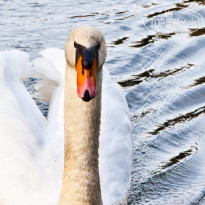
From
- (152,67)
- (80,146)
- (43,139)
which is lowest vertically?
(152,67)

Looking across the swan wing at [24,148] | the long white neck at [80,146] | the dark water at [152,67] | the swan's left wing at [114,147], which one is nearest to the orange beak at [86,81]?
the long white neck at [80,146]

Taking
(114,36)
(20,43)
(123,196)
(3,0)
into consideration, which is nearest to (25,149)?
(123,196)

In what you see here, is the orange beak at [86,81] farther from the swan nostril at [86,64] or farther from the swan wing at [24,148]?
the swan wing at [24,148]

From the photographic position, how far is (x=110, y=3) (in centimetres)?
1056

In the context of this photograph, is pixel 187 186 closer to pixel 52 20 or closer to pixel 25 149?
pixel 25 149

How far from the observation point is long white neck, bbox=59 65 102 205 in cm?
464

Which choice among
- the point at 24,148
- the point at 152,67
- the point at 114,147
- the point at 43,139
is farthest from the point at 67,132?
the point at 152,67

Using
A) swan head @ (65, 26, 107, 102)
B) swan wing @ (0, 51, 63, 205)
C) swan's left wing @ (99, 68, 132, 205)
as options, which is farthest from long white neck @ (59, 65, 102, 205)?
swan's left wing @ (99, 68, 132, 205)

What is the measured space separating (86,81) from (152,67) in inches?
188

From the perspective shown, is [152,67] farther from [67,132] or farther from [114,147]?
[67,132]

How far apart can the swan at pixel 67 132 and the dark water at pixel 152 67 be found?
1.60 ft

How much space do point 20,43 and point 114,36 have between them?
1.32 m

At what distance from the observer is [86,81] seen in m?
4.22

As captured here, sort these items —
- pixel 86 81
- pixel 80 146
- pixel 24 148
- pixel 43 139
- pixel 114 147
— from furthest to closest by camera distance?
pixel 114 147 < pixel 43 139 < pixel 24 148 < pixel 80 146 < pixel 86 81
